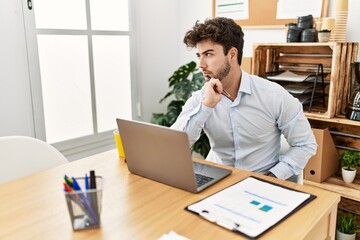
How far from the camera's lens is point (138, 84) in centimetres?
291

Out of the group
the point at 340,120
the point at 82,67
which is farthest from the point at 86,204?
the point at 82,67

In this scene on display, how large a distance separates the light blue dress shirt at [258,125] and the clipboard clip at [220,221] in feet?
1.99

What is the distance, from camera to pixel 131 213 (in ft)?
3.12

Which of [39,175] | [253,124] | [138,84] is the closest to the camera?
[39,175]

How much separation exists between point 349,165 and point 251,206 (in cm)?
139

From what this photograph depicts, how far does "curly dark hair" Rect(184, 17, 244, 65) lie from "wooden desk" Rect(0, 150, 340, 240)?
63 cm

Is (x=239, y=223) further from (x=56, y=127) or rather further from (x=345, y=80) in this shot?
(x=56, y=127)

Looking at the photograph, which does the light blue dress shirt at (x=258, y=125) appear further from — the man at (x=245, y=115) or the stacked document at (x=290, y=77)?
the stacked document at (x=290, y=77)

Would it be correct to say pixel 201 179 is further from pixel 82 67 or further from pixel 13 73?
pixel 82 67

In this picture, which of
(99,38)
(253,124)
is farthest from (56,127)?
(253,124)

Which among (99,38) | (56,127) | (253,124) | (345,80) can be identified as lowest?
(56,127)

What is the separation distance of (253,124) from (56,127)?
1.51m

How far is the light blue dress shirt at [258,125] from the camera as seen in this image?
153 centimetres

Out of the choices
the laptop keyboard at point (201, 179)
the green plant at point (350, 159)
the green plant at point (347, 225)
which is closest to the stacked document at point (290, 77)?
the green plant at point (350, 159)
